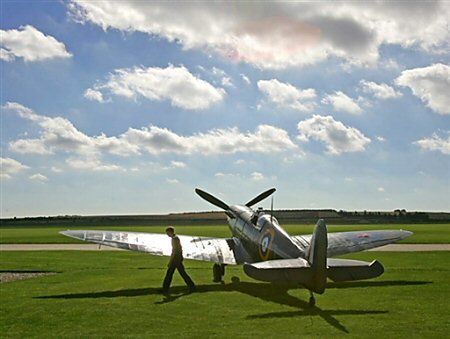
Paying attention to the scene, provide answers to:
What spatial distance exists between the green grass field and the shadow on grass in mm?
21

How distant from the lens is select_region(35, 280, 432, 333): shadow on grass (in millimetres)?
10812

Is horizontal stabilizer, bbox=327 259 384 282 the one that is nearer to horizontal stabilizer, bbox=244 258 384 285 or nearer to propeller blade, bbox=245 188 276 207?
horizontal stabilizer, bbox=244 258 384 285

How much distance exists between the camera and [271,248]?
45.6ft

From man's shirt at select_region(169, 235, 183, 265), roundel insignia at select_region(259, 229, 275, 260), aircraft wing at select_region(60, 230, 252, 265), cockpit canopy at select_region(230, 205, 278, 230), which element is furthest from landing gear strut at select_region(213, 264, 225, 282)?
man's shirt at select_region(169, 235, 183, 265)

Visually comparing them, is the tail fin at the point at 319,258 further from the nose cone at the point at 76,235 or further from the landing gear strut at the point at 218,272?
the nose cone at the point at 76,235

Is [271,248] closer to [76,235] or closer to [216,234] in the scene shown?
[76,235]

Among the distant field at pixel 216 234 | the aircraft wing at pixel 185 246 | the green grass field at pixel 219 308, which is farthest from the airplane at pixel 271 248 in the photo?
the distant field at pixel 216 234

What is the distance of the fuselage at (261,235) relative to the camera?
43.0ft

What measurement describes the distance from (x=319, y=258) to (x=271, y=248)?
9.75ft

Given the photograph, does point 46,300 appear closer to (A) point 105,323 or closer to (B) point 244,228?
(A) point 105,323

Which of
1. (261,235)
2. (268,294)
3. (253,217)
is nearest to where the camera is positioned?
(268,294)

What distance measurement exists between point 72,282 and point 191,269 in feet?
18.6

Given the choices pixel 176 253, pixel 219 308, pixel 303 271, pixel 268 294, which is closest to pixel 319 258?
pixel 303 271

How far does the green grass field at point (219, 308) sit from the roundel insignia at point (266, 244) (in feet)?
3.31
